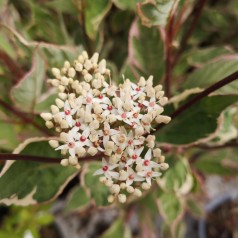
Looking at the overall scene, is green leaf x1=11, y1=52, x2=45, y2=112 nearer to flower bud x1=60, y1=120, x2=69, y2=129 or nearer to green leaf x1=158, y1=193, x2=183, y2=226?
flower bud x1=60, y1=120, x2=69, y2=129

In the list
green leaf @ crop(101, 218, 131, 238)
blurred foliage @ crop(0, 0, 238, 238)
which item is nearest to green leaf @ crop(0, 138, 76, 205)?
blurred foliage @ crop(0, 0, 238, 238)

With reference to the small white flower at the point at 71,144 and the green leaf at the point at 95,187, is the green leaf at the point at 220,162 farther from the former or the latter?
the small white flower at the point at 71,144

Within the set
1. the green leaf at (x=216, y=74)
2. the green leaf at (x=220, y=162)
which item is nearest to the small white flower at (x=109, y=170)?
the green leaf at (x=216, y=74)

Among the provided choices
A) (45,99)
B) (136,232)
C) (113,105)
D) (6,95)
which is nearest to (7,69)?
(6,95)

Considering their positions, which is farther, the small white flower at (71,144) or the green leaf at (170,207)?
the green leaf at (170,207)

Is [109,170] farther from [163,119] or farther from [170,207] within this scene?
[170,207]

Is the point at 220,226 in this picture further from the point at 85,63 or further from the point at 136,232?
the point at 85,63

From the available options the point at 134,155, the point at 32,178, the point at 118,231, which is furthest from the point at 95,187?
the point at 118,231
